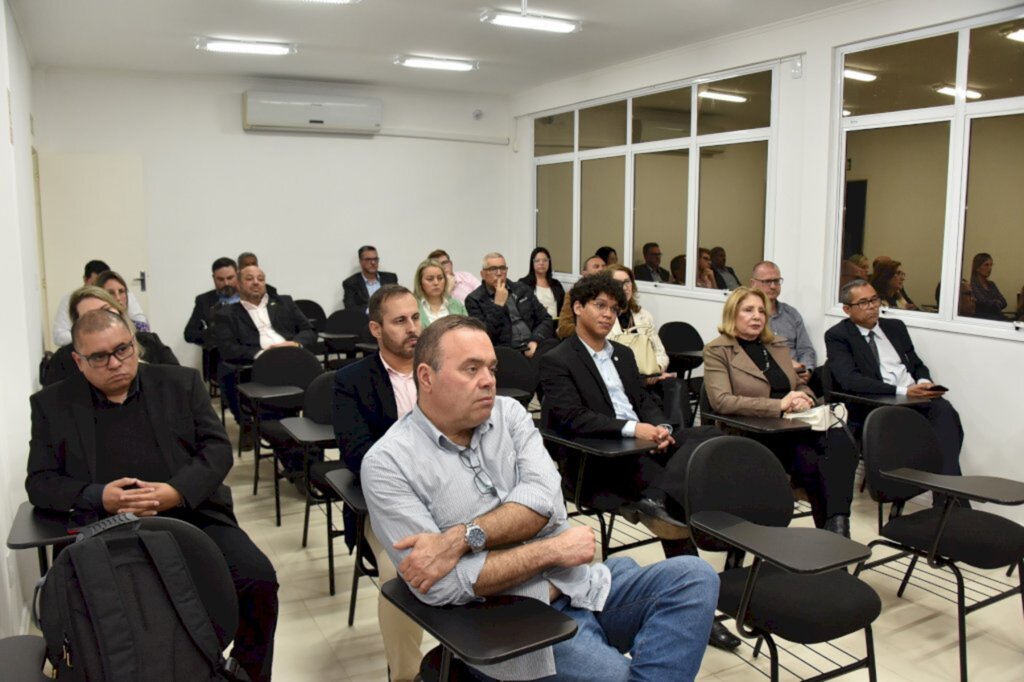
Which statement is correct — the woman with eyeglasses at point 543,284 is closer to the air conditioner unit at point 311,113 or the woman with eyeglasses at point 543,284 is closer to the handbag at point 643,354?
the air conditioner unit at point 311,113

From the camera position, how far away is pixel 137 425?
2.60 meters

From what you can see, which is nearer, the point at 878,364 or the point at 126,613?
the point at 126,613

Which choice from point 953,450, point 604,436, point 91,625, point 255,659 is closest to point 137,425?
point 255,659

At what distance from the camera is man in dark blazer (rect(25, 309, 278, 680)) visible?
2445 mm

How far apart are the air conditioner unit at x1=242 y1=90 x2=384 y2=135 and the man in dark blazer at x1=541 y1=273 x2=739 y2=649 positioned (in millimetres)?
5339

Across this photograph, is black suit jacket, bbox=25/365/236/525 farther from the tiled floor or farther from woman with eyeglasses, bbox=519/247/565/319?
woman with eyeglasses, bbox=519/247/565/319

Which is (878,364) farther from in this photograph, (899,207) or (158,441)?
(158,441)

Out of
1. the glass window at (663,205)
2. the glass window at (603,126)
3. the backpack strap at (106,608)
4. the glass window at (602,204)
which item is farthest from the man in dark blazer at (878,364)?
the backpack strap at (106,608)

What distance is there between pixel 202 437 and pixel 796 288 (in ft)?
14.7

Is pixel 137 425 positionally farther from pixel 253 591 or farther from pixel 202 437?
pixel 253 591

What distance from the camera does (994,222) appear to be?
4.77 m

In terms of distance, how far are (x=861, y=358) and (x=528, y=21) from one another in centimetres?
308

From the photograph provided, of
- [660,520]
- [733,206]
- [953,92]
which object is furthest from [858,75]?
[660,520]

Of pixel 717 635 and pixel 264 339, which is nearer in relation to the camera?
pixel 717 635
